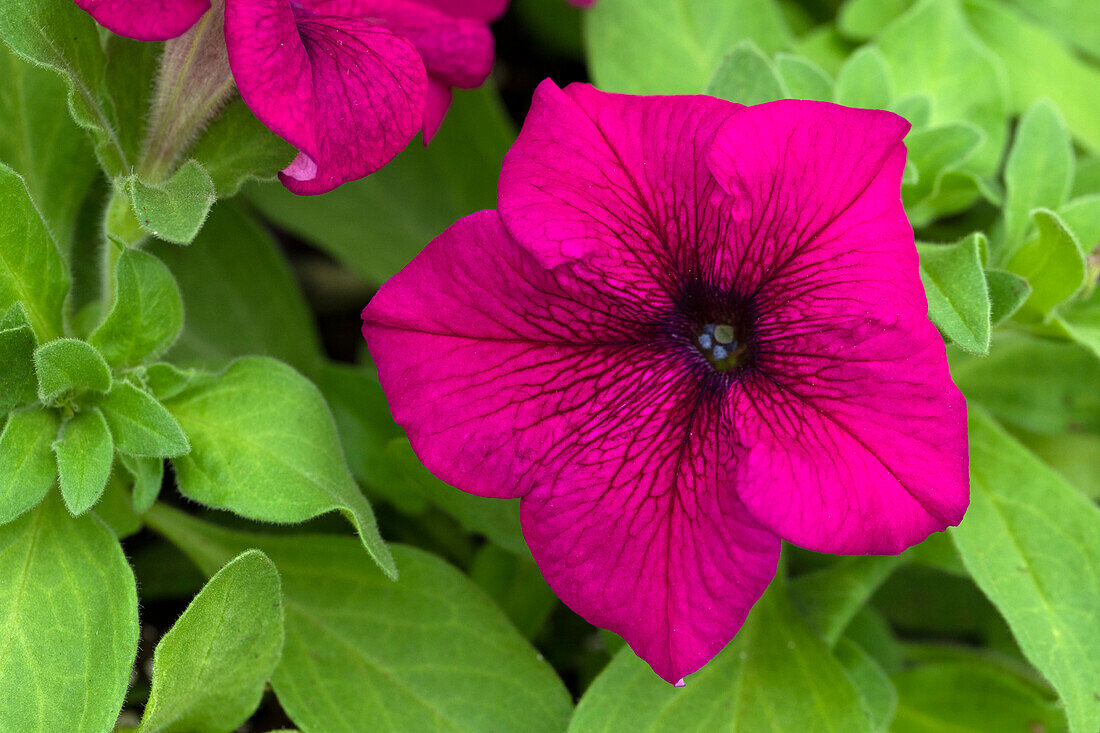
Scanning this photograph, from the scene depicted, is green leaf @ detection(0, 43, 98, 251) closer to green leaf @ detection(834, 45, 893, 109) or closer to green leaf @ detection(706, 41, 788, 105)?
green leaf @ detection(706, 41, 788, 105)

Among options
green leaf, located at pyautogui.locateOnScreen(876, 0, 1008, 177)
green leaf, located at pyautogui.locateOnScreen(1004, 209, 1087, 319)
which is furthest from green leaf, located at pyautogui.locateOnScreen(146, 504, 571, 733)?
green leaf, located at pyautogui.locateOnScreen(876, 0, 1008, 177)

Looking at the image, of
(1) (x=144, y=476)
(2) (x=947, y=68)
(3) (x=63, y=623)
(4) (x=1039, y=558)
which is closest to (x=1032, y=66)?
(2) (x=947, y=68)

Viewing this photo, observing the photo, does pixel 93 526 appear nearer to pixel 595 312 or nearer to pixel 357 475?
pixel 357 475

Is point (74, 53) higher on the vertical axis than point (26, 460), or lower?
higher

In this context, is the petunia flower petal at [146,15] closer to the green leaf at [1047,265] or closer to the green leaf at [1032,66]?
the green leaf at [1047,265]

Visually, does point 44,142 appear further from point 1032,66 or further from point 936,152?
A: point 1032,66

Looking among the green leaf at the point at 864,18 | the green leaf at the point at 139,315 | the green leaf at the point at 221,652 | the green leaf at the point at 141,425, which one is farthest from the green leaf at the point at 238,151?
the green leaf at the point at 864,18

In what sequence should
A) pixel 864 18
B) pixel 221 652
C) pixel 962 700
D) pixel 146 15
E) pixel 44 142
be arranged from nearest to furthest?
pixel 146 15 < pixel 221 652 < pixel 44 142 < pixel 962 700 < pixel 864 18
